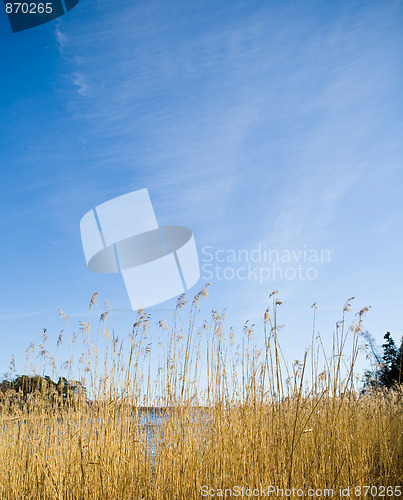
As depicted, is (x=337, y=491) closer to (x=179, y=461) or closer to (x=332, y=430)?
(x=332, y=430)


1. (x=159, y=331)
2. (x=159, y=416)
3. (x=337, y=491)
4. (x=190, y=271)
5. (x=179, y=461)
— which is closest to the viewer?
(x=337, y=491)

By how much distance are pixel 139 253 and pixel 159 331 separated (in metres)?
0.83

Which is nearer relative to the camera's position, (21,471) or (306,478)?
(306,478)

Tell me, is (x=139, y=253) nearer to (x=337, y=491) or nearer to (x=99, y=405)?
(x=99, y=405)

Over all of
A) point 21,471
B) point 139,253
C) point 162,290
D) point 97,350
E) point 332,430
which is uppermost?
point 139,253

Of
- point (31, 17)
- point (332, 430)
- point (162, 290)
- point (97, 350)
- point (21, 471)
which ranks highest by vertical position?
point (31, 17)

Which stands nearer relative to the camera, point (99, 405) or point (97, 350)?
point (99, 405)

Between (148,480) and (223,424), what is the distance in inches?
25.8

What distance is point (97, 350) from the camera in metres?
3.38

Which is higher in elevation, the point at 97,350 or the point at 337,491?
the point at 97,350

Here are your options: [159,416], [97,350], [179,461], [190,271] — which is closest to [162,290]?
[190,271]

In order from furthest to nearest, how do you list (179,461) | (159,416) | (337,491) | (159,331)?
1. (159,331)
2. (159,416)
3. (179,461)
4. (337,491)

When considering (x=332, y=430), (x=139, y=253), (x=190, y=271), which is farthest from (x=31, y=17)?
(x=332, y=430)

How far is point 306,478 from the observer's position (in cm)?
261
